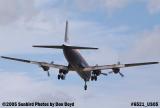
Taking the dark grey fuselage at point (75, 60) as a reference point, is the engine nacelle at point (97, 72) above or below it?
below

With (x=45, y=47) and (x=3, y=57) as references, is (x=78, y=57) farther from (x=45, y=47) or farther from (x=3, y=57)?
(x=3, y=57)

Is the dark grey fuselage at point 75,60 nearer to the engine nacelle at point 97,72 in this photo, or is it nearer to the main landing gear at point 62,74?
the engine nacelle at point 97,72

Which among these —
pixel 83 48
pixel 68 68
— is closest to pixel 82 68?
pixel 68 68

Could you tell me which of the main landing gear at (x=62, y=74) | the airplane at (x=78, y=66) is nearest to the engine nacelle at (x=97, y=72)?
the airplane at (x=78, y=66)

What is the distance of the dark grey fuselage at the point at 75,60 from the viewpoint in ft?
457

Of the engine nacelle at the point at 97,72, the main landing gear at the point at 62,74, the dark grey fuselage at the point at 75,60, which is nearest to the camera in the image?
the dark grey fuselage at the point at 75,60

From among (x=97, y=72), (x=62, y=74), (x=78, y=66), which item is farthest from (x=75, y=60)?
(x=97, y=72)

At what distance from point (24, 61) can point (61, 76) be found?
1226cm

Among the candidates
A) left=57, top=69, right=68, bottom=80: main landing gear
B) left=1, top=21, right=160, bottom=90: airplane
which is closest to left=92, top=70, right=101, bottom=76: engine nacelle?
left=1, top=21, right=160, bottom=90: airplane

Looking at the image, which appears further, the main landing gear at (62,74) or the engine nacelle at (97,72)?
the engine nacelle at (97,72)

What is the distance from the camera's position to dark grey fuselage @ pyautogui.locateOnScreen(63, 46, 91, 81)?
139375 mm

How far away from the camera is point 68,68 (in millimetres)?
148750

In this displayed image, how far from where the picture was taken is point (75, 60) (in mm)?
142375

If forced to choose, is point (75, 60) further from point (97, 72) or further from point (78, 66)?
point (97, 72)
